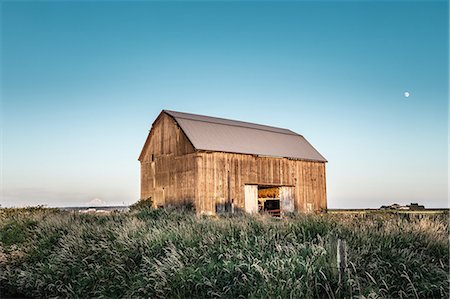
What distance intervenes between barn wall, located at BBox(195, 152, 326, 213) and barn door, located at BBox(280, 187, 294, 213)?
479 millimetres

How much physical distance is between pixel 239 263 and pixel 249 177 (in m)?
21.2

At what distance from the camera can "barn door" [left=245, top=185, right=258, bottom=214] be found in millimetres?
29938

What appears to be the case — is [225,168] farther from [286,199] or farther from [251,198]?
[286,199]

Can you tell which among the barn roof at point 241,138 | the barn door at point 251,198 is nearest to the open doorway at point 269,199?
the barn door at point 251,198

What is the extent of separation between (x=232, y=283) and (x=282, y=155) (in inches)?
984

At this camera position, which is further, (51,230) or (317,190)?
(317,190)

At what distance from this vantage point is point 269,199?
3319 centimetres

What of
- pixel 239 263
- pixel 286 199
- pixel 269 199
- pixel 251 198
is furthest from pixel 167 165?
pixel 239 263

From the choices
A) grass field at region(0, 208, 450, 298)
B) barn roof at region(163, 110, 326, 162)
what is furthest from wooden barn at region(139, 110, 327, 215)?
grass field at region(0, 208, 450, 298)

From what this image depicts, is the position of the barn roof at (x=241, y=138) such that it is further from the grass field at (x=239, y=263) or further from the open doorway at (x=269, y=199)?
the grass field at (x=239, y=263)

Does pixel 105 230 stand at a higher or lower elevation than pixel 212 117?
lower

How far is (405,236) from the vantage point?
36.3 ft

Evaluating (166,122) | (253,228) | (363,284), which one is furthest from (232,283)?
(166,122)

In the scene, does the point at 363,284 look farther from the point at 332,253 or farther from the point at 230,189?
the point at 230,189
